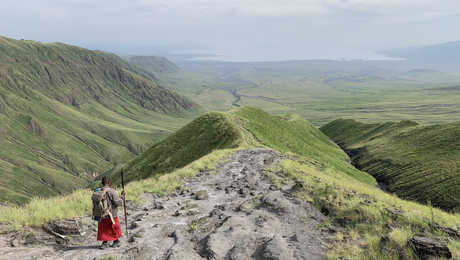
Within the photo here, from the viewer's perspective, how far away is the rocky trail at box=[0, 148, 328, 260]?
11.2m

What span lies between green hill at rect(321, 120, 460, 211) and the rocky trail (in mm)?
57865

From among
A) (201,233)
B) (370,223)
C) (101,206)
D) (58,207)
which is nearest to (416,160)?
(370,223)

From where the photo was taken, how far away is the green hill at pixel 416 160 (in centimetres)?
6328

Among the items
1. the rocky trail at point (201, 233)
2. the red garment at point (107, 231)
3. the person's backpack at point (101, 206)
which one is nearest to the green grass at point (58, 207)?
the rocky trail at point (201, 233)

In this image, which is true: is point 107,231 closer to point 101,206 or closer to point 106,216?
point 106,216

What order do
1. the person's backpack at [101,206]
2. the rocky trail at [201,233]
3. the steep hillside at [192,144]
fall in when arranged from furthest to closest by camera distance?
the steep hillside at [192,144], the person's backpack at [101,206], the rocky trail at [201,233]

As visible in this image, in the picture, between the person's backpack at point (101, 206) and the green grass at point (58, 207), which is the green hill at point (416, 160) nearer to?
the green grass at point (58, 207)

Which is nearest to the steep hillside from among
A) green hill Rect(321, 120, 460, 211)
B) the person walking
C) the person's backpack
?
the person walking

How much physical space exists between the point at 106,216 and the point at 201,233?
461 cm

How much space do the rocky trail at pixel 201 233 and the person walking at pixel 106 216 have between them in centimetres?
51

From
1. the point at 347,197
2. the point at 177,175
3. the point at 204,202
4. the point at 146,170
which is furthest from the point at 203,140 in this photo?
the point at 347,197

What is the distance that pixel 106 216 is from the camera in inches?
501

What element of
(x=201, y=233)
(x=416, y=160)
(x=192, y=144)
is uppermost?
(x=201, y=233)

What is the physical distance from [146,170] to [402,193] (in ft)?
206
